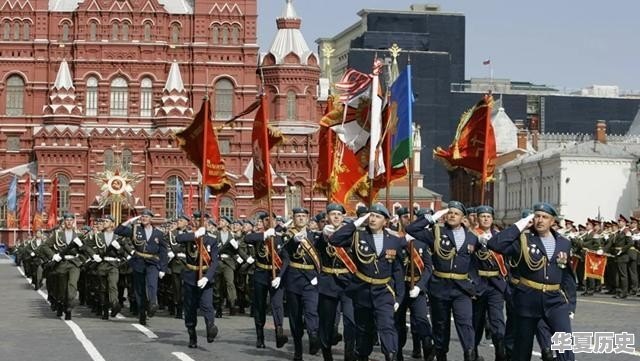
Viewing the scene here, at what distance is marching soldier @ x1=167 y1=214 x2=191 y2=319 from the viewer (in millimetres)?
24620

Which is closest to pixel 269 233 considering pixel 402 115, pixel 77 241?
pixel 402 115

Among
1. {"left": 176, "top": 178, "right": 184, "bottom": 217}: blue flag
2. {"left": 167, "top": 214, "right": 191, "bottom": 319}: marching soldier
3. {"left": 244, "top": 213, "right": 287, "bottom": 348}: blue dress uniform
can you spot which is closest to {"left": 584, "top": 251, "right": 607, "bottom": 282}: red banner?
{"left": 167, "top": 214, "right": 191, "bottom": 319}: marching soldier

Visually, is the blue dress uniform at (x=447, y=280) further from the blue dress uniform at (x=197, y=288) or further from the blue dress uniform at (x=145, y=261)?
the blue dress uniform at (x=145, y=261)

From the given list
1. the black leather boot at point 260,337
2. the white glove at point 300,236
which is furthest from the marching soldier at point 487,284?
the black leather boot at point 260,337

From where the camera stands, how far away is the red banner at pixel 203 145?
2173 cm

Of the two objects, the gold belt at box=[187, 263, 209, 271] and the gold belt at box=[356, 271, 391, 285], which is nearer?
the gold belt at box=[356, 271, 391, 285]

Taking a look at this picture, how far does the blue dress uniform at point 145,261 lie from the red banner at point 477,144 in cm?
556

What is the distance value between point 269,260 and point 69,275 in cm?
651

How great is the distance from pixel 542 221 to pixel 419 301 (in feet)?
12.7

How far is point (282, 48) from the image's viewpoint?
3652 inches

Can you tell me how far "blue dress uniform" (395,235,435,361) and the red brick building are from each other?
69.5 m

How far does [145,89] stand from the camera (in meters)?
90.9

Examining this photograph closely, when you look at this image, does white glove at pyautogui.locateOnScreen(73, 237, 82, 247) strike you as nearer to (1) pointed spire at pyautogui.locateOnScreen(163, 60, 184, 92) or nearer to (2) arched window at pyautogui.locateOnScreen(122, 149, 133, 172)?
(2) arched window at pyautogui.locateOnScreen(122, 149, 133, 172)

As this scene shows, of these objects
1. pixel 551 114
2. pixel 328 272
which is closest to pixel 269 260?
pixel 328 272
